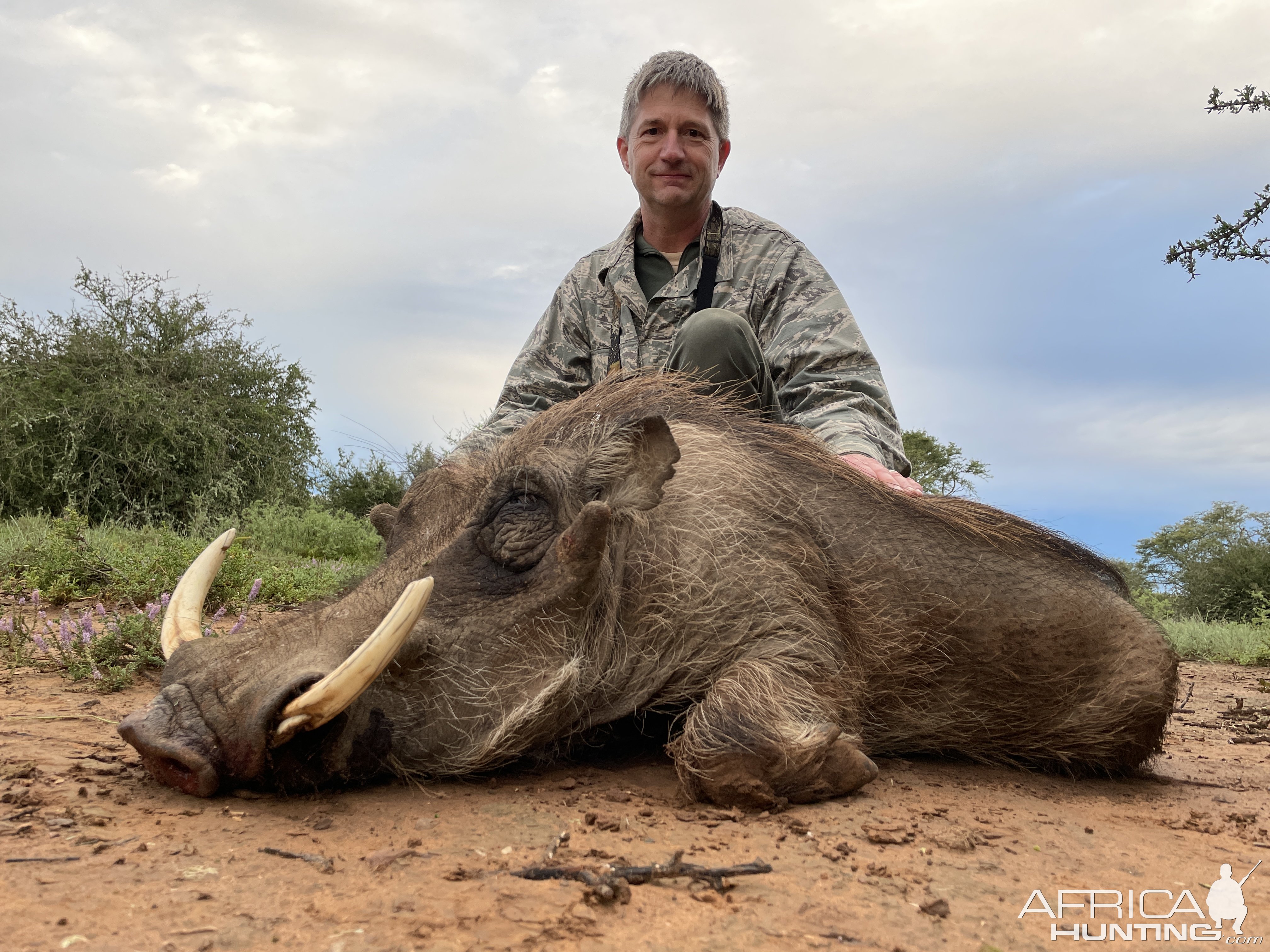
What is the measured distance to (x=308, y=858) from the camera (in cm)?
183

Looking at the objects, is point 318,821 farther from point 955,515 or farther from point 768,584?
point 955,515

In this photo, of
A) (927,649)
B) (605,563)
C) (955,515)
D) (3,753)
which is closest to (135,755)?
(3,753)

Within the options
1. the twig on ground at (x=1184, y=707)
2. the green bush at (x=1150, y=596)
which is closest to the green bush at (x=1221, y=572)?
the green bush at (x=1150, y=596)

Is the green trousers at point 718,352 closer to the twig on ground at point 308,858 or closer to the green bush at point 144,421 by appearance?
the twig on ground at point 308,858

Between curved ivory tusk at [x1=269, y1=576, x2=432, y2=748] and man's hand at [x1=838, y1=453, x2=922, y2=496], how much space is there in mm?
1715

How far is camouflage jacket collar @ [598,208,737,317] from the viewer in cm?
484

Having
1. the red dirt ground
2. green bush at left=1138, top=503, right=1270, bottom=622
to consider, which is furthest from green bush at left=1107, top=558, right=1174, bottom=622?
the red dirt ground

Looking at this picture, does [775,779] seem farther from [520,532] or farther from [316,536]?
[316,536]

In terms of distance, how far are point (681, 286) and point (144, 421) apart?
9.12 m

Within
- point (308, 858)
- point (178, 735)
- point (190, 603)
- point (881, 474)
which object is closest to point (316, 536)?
point (190, 603)

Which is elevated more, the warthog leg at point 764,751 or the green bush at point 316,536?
the green bush at point 316,536

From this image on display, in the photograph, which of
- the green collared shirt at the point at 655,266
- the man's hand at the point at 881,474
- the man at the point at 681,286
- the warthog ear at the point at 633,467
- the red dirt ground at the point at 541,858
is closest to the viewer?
the red dirt ground at the point at 541,858

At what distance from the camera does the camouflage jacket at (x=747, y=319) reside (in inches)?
164

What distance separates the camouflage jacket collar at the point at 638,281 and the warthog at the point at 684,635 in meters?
1.64
